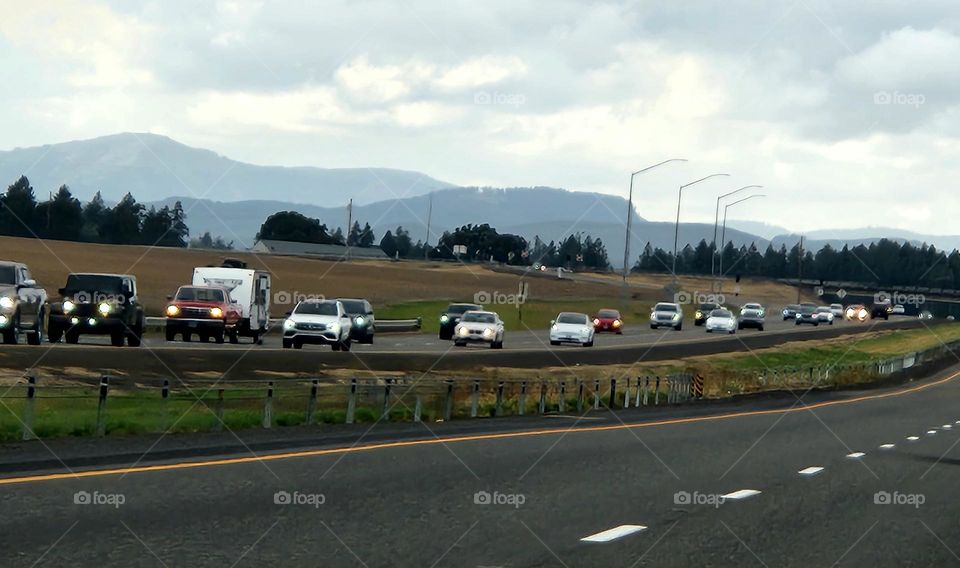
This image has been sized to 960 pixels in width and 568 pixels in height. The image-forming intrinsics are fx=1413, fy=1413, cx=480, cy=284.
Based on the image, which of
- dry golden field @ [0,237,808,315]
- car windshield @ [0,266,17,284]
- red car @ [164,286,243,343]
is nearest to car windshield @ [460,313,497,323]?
red car @ [164,286,243,343]

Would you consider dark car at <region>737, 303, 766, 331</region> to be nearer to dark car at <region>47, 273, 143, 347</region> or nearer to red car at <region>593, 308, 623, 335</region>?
red car at <region>593, 308, 623, 335</region>

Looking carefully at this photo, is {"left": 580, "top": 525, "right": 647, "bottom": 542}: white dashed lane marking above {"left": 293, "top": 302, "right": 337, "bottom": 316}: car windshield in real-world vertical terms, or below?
above

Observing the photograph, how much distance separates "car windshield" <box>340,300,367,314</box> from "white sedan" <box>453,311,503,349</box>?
3650 mm

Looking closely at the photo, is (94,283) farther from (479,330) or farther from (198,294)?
(479,330)

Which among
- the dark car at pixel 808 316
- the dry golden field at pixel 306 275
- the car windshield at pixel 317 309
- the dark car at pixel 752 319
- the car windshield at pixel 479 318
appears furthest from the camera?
the dark car at pixel 808 316

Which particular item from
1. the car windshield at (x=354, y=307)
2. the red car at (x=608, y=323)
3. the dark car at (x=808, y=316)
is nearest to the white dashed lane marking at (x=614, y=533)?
the car windshield at (x=354, y=307)

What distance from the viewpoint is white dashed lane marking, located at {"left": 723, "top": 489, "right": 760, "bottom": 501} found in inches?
575

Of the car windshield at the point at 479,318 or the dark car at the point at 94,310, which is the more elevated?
the dark car at the point at 94,310

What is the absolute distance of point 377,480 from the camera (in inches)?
582

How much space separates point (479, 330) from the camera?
5225 centimetres

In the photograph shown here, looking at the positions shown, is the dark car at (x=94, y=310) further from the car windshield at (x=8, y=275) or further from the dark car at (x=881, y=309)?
the dark car at (x=881, y=309)

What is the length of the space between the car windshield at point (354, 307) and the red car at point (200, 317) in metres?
7.62

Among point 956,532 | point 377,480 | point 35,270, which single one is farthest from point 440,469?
point 35,270

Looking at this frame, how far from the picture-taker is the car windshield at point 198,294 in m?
45.1
